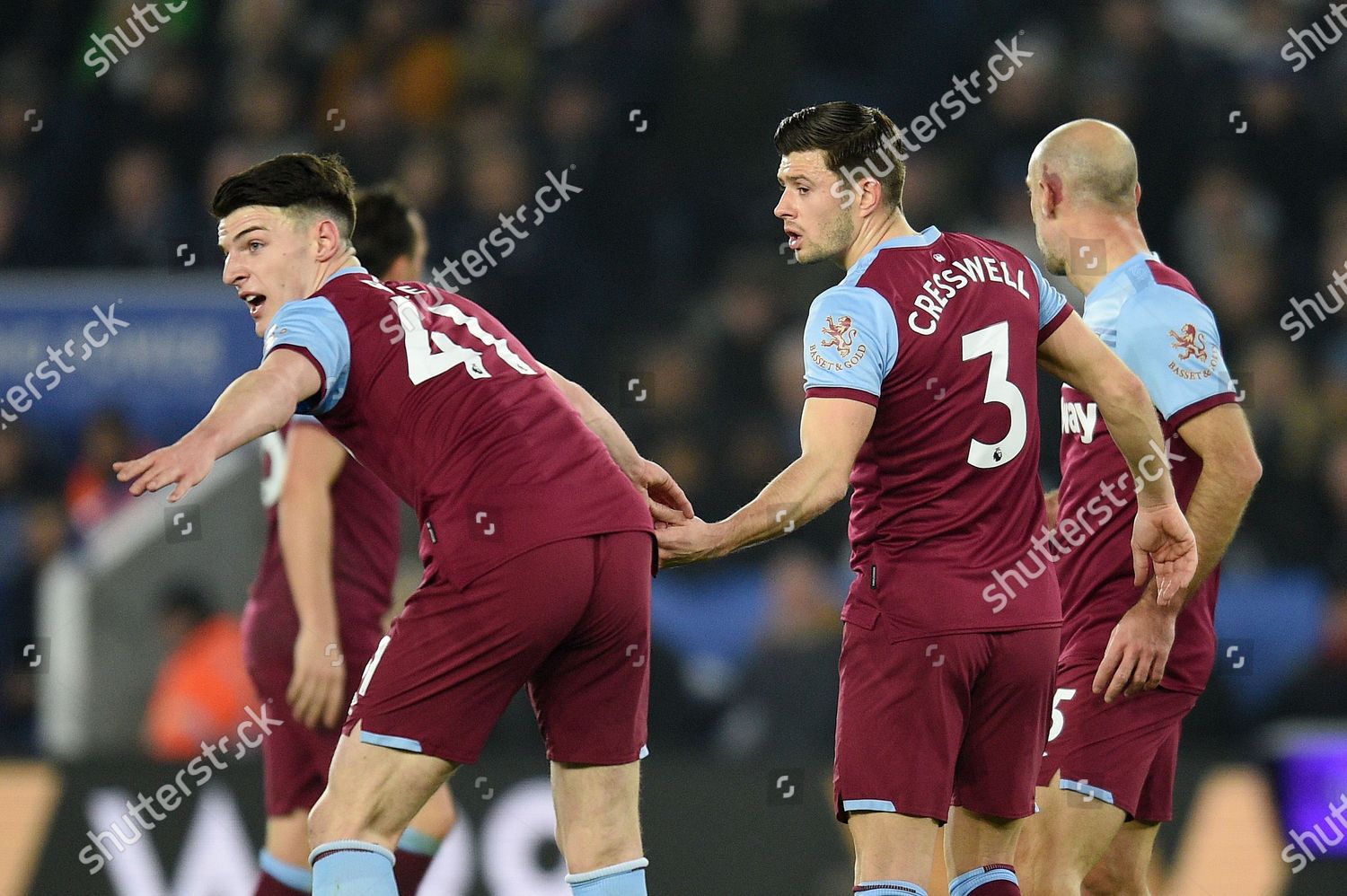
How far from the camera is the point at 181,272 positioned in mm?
9148

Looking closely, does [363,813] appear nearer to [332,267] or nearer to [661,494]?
[661,494]

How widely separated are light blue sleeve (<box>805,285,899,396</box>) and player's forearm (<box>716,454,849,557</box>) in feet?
0.61

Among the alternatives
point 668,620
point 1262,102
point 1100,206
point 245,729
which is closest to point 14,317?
point 245,729

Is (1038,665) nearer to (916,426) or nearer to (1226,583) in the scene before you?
(916,426)

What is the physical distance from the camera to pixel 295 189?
3875 mm

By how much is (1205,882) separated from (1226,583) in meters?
2.29

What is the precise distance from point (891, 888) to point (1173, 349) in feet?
4.79

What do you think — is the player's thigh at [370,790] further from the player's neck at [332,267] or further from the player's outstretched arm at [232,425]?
the player's neck at [332,267]

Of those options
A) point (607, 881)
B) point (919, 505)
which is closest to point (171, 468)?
point (607, 881)

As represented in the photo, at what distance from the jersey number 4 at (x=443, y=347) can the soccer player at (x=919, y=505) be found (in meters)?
0.52

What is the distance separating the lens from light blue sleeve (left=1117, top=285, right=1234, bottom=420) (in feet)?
13.4

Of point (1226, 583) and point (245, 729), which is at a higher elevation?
point (245, 729)

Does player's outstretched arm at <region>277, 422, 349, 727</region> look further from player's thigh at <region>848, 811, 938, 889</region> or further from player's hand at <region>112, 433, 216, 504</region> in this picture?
player's thigh at <region>848, 811, 938, 889</region>

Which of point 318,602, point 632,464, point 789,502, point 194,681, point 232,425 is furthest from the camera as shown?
point 194,681
